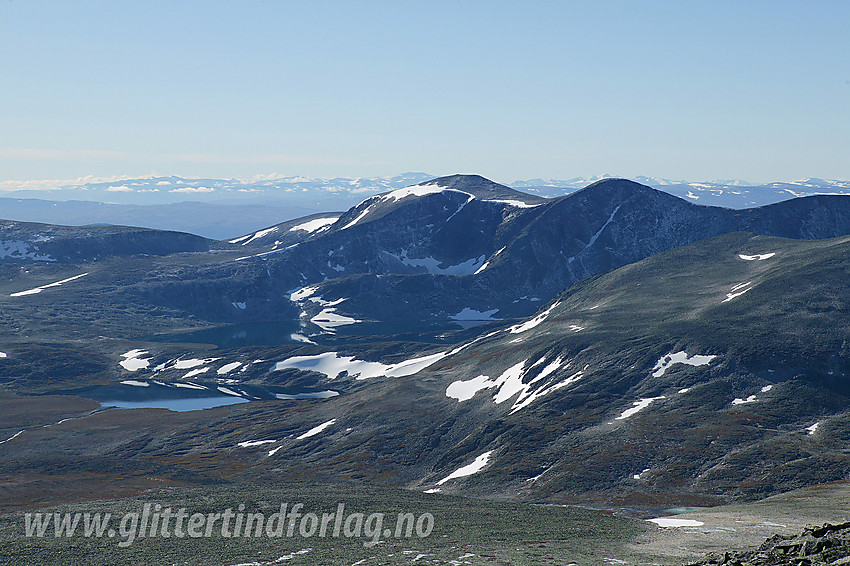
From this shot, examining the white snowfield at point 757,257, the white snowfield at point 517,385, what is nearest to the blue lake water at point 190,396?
the white snowfield at point 517,385

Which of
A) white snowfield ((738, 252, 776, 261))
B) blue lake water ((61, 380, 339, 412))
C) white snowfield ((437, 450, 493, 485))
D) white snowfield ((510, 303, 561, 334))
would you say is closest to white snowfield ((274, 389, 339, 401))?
blue lake water ((61, 380, 339, 412))

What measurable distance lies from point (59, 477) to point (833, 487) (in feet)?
318

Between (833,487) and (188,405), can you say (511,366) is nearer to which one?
(833,487)

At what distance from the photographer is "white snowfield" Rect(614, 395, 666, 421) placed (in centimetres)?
10462

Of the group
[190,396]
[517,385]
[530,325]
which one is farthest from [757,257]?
[190,396]

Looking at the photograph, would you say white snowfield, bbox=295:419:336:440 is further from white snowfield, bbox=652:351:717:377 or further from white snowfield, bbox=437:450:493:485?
white snowfield, bbox=652:351:717:377

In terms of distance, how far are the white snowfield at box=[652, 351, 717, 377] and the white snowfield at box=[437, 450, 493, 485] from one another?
31.4 m

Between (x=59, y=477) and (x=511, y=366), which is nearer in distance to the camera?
(x=59, y=477)

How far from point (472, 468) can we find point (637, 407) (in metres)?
26.1

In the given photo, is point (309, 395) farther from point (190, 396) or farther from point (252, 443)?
point (252, 443)

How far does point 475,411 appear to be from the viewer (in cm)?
12281

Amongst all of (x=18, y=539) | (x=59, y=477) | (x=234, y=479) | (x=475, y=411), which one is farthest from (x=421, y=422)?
(x=18, y=539)

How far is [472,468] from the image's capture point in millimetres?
99500

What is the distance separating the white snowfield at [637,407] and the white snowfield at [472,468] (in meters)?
19.2
